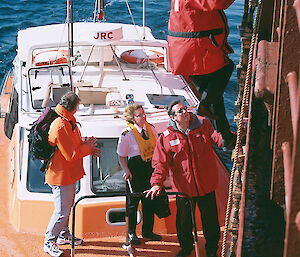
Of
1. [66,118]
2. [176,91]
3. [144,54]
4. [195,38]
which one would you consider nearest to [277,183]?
[195,38]

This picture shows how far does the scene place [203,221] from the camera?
516 centimetres

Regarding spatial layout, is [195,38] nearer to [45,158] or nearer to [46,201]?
[45,158]

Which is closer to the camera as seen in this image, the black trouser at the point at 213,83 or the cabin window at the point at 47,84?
the black trouser at the point at 213,83

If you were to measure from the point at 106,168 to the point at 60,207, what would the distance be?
3.10 feet

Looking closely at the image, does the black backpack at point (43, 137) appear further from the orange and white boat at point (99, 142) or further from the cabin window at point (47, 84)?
the cabin window at point (47, 84)

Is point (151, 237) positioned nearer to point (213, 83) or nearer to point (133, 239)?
point (133, 239)

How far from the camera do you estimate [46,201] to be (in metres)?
5.92

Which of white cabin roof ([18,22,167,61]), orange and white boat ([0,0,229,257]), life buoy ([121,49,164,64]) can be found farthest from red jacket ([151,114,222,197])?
life buoy ([121,49,164,64])

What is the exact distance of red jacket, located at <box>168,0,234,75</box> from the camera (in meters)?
4.52

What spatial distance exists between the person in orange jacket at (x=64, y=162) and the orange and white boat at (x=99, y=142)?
12.4 inches

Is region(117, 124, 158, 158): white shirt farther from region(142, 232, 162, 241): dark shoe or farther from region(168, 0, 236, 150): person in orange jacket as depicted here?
region(142, 232, 162, 241): dark shoe

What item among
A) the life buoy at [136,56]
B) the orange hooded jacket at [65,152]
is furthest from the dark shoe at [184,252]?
the life buoy at [136,56]

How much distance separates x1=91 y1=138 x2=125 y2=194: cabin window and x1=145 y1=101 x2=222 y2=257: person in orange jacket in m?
1.07

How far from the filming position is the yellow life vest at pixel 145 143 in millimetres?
5258
